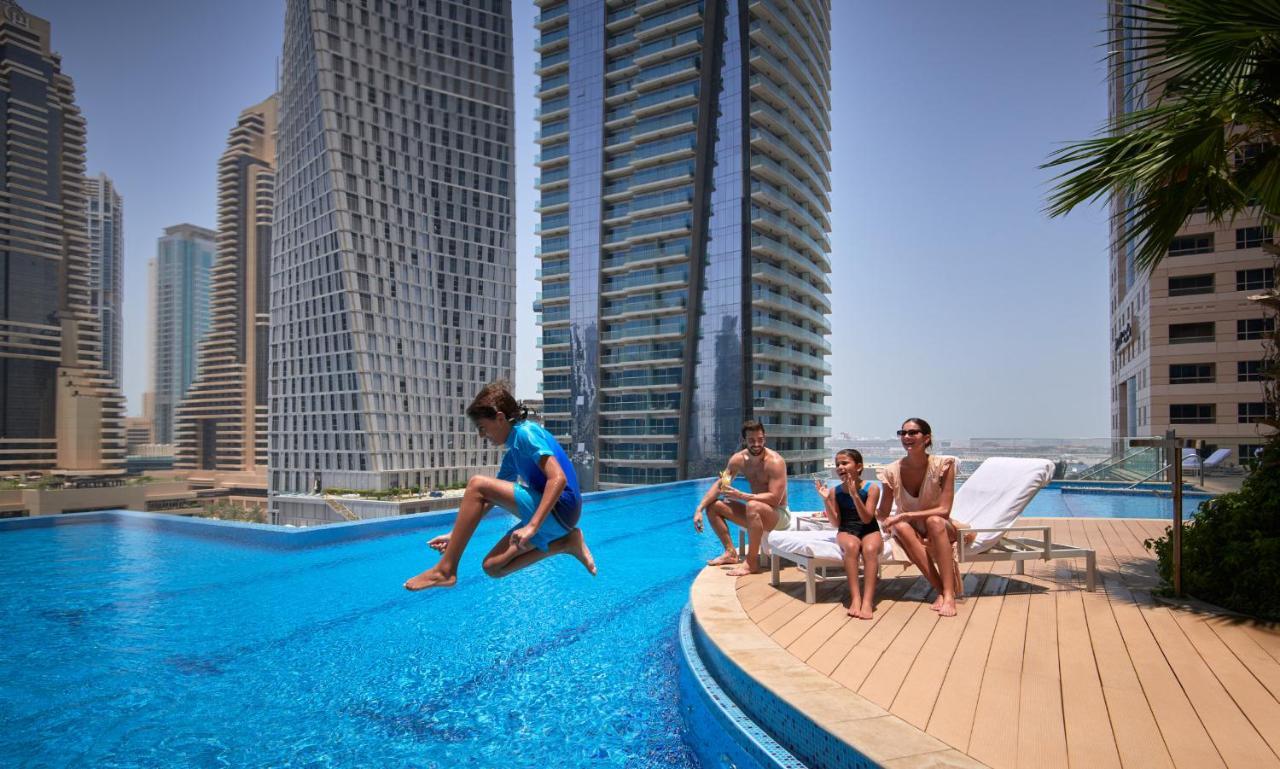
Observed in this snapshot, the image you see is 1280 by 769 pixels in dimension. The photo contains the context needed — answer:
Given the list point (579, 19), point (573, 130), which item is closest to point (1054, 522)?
point (573, 130)

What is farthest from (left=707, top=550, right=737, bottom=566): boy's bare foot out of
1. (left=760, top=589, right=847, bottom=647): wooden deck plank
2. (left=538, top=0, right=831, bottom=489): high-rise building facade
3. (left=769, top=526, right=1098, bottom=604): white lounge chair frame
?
(left=538, top=0, right=831, bottom=489): high-rise building facade

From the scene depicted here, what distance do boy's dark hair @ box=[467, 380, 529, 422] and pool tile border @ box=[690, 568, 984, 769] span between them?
209 centimetres

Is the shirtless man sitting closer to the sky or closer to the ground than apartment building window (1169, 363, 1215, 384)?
closer to the ground

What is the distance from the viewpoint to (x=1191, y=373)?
3459 cm

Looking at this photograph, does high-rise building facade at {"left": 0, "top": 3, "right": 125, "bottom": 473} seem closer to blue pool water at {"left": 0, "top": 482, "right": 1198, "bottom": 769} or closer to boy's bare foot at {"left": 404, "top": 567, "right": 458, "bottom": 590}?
blue pool water at {"left": 0, "top": 482, "right": 1198, "bottom": 769}

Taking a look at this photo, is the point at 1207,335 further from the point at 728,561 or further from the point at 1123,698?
the point at 1123,698

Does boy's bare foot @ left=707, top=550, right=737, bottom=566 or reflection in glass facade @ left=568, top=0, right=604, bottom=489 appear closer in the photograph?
boy's bare foot @ left=707, top=550, right=737, bottom=566

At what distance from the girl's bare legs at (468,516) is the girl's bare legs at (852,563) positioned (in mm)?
3164

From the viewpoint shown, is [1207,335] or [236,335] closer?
[1207,335]

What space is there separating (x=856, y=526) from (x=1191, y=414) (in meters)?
40.0

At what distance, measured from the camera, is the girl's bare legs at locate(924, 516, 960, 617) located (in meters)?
5.16

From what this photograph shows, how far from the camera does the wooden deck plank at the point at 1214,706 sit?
2.76 meters

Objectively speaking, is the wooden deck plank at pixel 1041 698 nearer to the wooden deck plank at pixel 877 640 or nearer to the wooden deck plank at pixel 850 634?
the wooden deck plank at pixel 877 640

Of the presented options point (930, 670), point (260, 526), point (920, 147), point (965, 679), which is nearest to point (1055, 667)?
point (965, 679)
